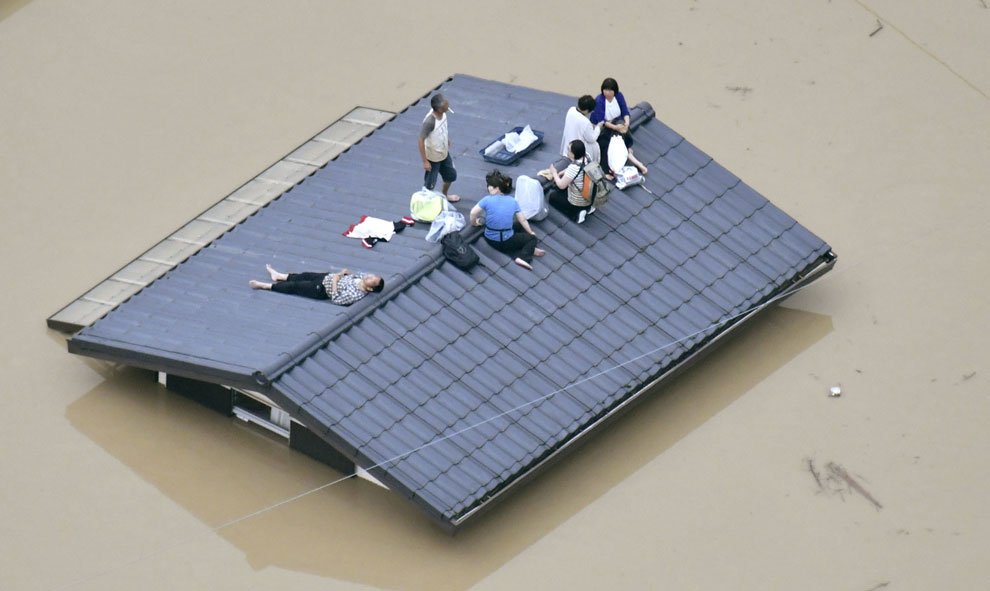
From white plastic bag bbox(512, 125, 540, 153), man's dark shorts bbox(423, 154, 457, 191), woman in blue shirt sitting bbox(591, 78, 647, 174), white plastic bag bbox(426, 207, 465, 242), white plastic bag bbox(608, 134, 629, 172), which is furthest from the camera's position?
white plastic bag bbox(512, 125, 540, 153)

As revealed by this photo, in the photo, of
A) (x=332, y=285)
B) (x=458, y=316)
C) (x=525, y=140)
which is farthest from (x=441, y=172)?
(x=332, y=285)

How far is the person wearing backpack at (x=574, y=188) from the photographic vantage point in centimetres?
2570

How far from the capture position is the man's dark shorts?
2598cm

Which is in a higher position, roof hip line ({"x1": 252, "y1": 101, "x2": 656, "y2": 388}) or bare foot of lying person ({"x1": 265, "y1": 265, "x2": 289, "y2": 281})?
roof hip line ({"x1": 252, "y1": 101, "x2": 656, "y2": 388})

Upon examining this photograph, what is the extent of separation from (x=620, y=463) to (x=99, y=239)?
26.8ft

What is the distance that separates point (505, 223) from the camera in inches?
992

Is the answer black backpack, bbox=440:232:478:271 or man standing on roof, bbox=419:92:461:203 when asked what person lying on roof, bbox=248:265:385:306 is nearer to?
black backpack, bbox=440:232:478:271

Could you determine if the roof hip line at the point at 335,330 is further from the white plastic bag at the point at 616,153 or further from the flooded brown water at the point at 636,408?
the white plastic bag at the point at 616,153

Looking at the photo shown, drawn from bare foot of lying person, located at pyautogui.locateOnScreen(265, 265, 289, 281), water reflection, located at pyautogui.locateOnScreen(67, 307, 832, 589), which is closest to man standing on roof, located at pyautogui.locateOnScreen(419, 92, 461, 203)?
bare foot of lying person, located at pyautogui.locateOnScreen(265, 265, 289, 281)

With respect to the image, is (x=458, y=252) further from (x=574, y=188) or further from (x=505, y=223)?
(x=574, y=188)

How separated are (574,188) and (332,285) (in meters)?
3.48

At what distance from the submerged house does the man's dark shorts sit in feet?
1.39

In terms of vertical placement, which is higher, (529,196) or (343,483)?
(529,196)

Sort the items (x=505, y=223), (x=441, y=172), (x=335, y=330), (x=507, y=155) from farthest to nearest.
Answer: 1. (x=507, y=155)
2. (x=441, y=172)
3. (x=505, y=223)
4. (x=335, y=330)
